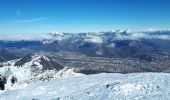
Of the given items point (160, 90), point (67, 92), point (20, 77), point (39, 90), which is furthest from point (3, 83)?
point (160, 90)

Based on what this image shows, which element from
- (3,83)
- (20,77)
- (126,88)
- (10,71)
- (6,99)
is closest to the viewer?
(126,88)

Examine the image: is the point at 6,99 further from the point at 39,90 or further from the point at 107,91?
the point at 107,91

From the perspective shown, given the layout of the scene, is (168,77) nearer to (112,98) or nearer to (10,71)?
(112,98)

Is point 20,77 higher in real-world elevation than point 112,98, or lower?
lower

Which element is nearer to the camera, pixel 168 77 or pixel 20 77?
pixel 168 77

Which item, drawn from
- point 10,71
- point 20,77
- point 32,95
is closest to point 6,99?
point 32,95

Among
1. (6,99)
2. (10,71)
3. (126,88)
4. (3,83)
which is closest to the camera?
(126,88)

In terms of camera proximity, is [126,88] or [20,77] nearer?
[126,88]

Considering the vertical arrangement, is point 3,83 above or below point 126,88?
below

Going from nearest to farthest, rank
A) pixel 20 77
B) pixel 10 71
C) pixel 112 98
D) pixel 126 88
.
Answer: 1. pixel 112 98
2. pixel 126 88
3. pixel 10 71
4. pixel 20 77
